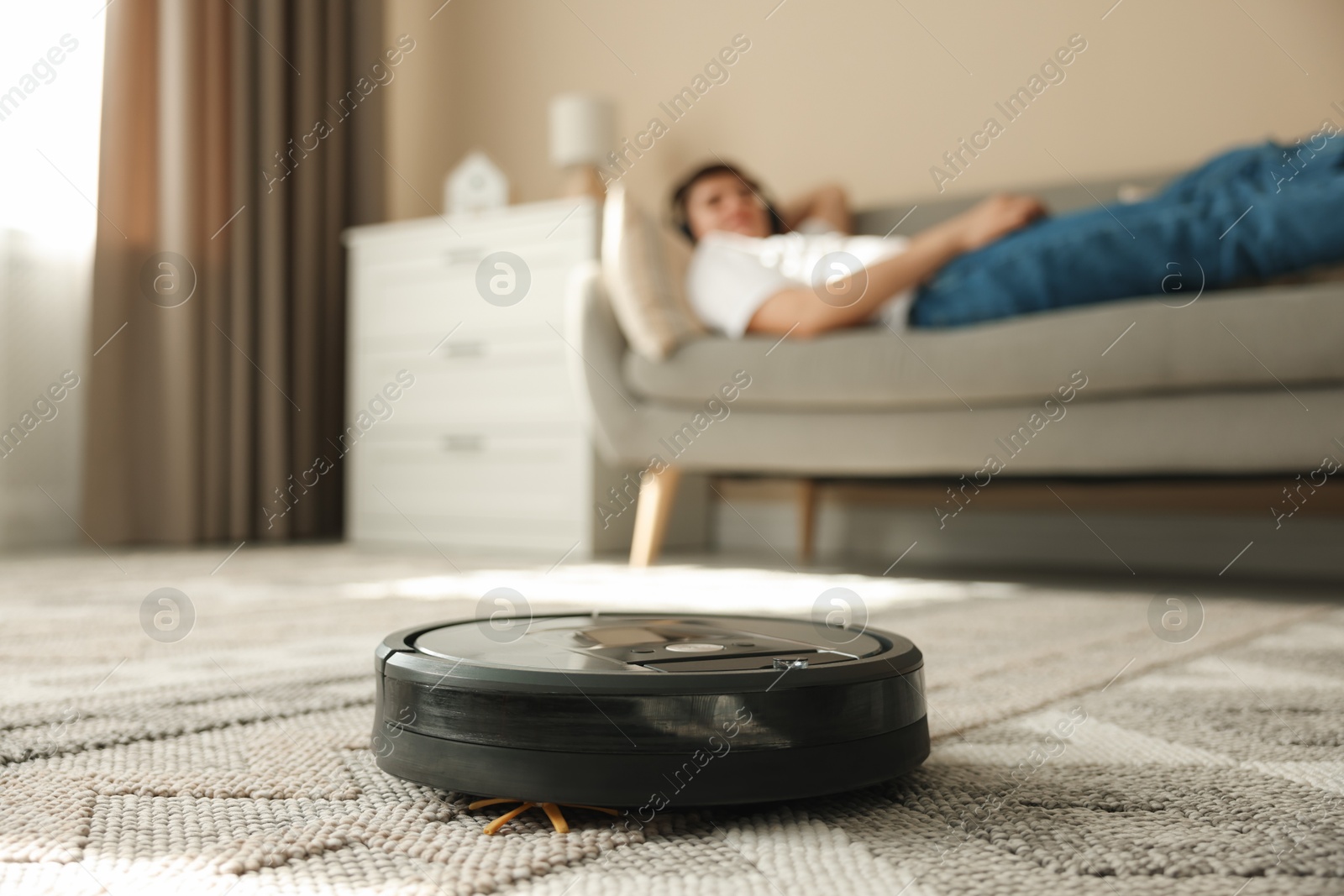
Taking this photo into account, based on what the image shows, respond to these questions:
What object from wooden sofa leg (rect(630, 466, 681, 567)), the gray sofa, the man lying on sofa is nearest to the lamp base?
the man lying on sofa

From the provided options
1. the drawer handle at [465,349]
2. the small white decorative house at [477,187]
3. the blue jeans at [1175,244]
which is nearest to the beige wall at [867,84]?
the small white decorative house at [477,187]

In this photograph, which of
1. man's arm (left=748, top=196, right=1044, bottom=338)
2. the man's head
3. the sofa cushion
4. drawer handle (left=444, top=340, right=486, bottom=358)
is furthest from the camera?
drawer handle (left=444, top=340, right=486, bottom=358)

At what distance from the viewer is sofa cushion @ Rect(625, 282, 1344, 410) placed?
144 cm

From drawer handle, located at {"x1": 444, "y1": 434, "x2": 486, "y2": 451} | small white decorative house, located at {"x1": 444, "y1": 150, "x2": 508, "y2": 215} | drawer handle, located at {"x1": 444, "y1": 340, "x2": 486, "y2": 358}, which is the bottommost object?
drawer handle, located at {"x1": 444, "y1": 434, "x2": 486, "y2": 451}

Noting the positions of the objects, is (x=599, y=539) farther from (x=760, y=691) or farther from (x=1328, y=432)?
(x=760, y=691)

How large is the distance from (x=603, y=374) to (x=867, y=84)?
49.4 inches

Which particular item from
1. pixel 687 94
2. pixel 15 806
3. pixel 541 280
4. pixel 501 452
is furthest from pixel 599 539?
pixel 15 806

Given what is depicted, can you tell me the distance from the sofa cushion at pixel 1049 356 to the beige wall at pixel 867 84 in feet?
3.37

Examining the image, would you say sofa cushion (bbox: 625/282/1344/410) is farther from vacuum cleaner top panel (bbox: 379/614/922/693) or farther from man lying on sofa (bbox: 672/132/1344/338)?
vacuum cleaner top panel (bbox: 379/614/922/693)

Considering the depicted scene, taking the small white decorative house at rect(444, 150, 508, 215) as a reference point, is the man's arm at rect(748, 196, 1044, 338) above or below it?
below

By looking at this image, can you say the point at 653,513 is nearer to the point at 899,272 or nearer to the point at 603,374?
the point at 603,374

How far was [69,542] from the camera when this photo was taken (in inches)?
101

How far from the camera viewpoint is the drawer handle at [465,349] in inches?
101

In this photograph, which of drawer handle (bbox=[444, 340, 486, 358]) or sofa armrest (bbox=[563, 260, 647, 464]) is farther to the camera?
drawer handle (bbox=[444, 340, 486, 358])
